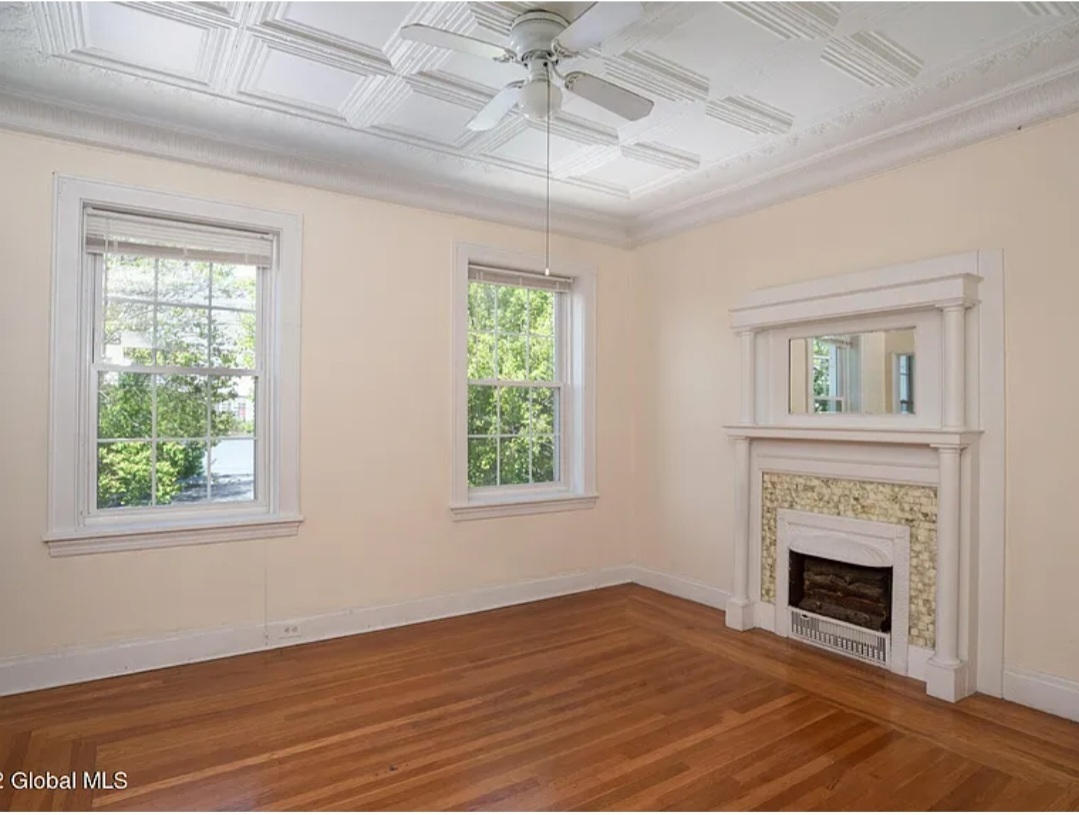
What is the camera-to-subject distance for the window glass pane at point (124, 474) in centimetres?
347

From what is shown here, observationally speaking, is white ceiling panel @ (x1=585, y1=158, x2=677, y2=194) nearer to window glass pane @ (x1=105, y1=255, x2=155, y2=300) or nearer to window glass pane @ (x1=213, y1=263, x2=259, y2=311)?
window glass pane @ (x1=213, y1=263, x2=259, y2=311)

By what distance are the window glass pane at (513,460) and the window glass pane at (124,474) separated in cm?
218

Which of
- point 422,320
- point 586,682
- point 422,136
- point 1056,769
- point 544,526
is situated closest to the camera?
point 1056,769

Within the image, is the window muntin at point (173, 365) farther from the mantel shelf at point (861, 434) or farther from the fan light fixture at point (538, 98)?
the mantel shelf at point (861, 434)

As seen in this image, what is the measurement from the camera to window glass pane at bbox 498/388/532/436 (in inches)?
189

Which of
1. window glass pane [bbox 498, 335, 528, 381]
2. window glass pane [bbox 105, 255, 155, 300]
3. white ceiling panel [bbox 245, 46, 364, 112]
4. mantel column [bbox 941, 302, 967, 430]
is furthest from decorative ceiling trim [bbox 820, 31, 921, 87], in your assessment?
window glass pane [bbox 105, 255, 155, 300]

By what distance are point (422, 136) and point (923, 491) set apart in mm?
3226

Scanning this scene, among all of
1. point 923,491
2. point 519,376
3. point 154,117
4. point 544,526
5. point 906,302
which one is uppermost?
point 154,117

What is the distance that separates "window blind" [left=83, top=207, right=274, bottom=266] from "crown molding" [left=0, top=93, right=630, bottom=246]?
339 mm

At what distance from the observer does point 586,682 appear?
3.31 meters

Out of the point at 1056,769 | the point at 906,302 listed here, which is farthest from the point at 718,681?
the point at 906,302

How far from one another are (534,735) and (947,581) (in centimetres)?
210

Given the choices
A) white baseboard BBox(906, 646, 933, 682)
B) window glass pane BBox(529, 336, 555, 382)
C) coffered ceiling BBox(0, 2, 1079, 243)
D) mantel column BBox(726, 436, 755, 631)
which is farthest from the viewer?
window glass pane BBox(529, 336, 555, 382)

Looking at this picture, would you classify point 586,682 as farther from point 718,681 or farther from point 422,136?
point 422,136
